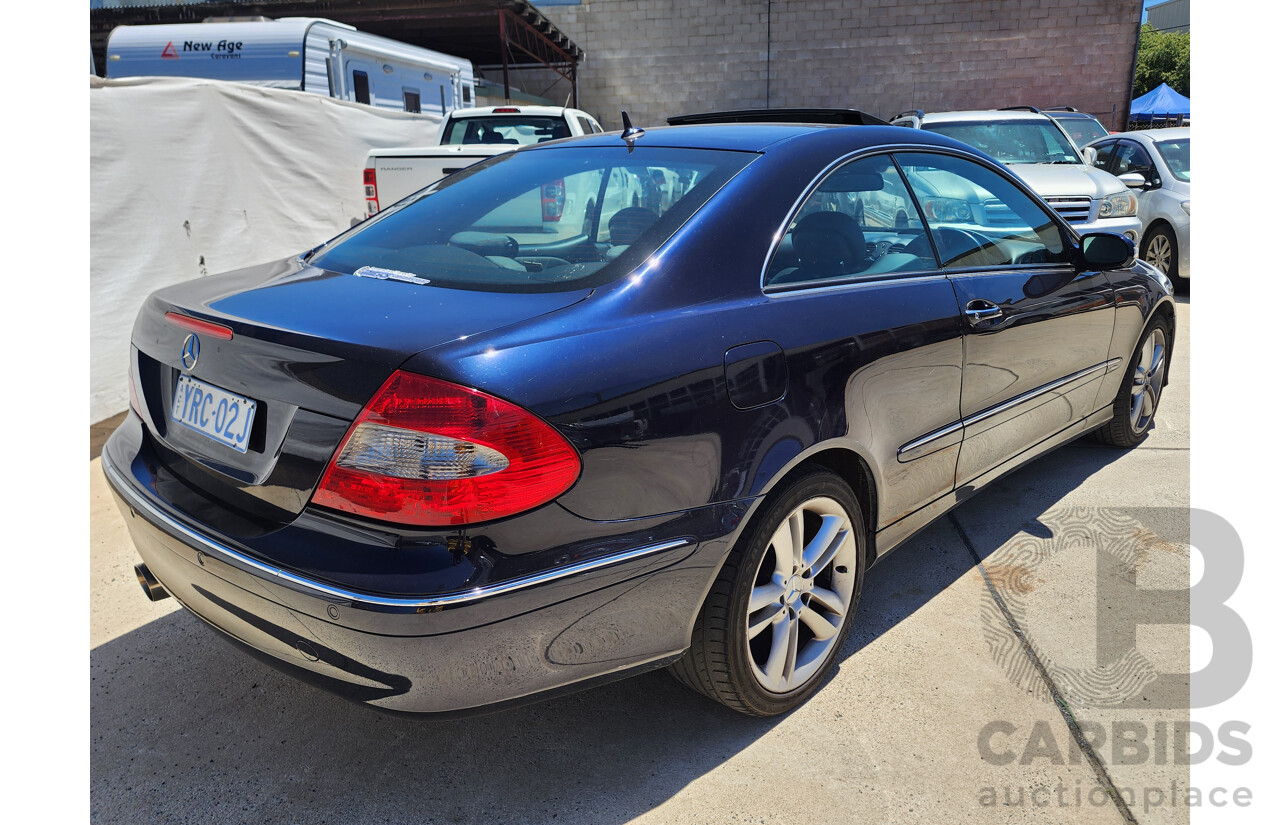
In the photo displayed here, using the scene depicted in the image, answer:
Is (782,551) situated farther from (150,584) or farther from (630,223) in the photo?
(150,584)

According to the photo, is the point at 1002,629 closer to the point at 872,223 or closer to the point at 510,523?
the point at 872,223

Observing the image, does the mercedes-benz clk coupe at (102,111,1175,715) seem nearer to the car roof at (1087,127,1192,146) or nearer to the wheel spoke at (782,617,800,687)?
the wheel spoke at (782,617,800,687)

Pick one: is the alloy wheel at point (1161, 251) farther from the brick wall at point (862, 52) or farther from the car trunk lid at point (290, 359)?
the brick wall at point (862, 52)

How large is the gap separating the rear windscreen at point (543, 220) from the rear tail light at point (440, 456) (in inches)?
17.4

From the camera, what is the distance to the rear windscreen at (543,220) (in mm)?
2150

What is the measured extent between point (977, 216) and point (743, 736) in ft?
6.92

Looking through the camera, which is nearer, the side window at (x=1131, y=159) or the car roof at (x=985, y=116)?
the car roof at (x=985, y=116)

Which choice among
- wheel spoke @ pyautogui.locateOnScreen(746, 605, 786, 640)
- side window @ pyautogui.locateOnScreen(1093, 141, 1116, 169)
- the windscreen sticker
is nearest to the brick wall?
side window @ pyautogui.locateOnScreen(1093, 141, 1116, 169)

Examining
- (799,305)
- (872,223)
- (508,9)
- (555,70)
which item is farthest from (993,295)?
(555,70)

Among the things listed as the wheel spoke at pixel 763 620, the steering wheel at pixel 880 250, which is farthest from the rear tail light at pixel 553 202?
the wheel spoke at pixel 763 620

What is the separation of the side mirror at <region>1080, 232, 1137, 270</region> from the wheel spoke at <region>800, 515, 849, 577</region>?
1.85 meters

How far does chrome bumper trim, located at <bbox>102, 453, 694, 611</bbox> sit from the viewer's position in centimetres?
168

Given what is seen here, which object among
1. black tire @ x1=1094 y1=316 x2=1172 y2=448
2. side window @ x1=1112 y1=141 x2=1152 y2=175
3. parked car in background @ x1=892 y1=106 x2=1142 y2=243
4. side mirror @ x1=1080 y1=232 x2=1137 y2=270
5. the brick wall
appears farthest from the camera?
the brick wall

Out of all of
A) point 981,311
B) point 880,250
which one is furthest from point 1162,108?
point 880,250
